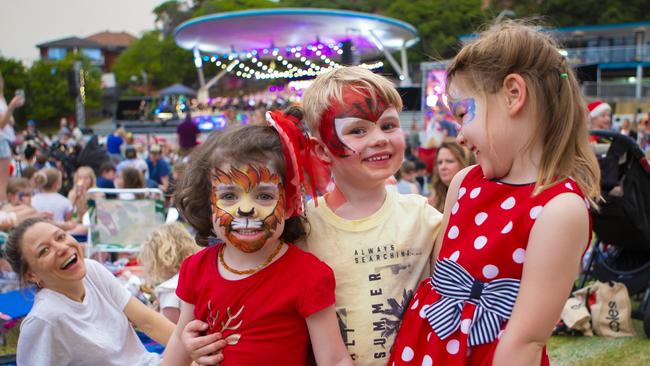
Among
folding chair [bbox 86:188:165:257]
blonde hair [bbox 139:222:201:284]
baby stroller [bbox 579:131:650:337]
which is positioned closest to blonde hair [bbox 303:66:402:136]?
blonde hair [bbox 139:222:201:284]

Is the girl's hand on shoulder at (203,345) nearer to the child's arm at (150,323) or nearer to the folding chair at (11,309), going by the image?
the child's arm at (150,323)

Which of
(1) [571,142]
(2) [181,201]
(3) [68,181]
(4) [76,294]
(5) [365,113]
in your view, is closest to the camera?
(1) [571,142]

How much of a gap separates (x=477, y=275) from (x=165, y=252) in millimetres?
2667

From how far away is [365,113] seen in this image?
6.12ft

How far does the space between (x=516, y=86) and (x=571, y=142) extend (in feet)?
0.66

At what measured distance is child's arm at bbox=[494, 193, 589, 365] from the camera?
1400 mm

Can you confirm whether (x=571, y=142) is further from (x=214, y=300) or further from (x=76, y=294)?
(x=76, y=294)

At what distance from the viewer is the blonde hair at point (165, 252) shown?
12.6ft

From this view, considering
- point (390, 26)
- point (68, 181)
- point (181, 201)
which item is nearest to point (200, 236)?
point (181, 201)

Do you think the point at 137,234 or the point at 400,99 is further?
the point at 137,234

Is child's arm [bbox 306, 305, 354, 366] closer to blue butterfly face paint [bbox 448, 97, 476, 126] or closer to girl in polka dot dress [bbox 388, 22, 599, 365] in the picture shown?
girl in polka dot dress [bbox 388, 22, 599, 365]

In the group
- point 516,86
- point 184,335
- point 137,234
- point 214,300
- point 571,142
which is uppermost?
point 516,86

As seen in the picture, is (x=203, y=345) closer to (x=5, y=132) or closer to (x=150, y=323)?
(x=150, y=323)

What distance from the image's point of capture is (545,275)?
1.41 metres
